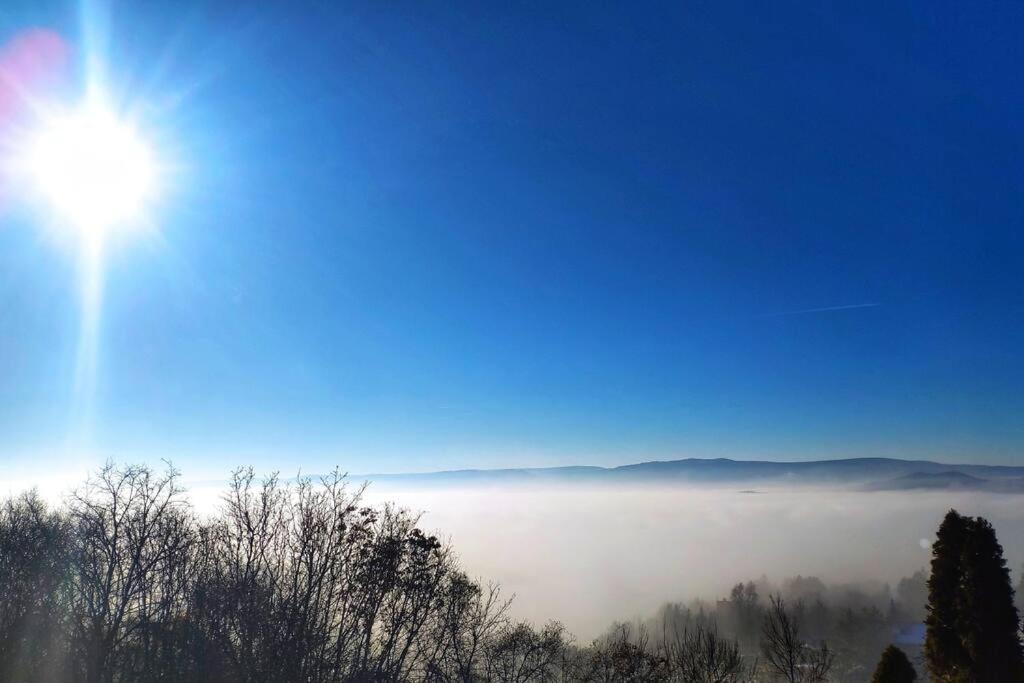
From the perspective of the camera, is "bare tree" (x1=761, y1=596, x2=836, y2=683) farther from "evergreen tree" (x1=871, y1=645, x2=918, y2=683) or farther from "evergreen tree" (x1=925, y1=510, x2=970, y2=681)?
"evergreen tree" (x1=925, y1=510, x2=970, y2=681)

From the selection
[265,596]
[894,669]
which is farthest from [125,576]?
[894,669]

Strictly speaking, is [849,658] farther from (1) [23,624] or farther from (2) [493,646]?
(1) [23,624]

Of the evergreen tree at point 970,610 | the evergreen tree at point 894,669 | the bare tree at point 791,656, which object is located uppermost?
the evergreen tree at point 970,610

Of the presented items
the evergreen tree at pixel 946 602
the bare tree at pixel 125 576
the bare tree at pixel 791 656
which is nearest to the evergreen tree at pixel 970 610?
the evergreen tree at pixel 946 602

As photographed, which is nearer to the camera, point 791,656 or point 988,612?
point 988,612

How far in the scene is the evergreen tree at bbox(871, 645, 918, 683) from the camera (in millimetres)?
25375

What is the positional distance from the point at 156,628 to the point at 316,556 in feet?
21.3

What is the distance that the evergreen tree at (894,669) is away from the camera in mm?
25375

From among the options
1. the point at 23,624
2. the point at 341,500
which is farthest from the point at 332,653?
the point at 23,624

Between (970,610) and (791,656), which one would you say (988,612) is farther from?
(791,656)

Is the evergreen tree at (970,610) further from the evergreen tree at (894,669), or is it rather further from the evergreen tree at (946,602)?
the evergreen tree at (894,669)

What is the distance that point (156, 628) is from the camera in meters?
23.6

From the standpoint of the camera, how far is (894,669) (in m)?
25.7

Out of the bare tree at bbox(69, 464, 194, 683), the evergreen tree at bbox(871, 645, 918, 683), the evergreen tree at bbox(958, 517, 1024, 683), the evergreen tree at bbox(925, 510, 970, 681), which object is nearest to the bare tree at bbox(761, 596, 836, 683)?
the evergreen tree at bbox(871, 645, 918, 683)
